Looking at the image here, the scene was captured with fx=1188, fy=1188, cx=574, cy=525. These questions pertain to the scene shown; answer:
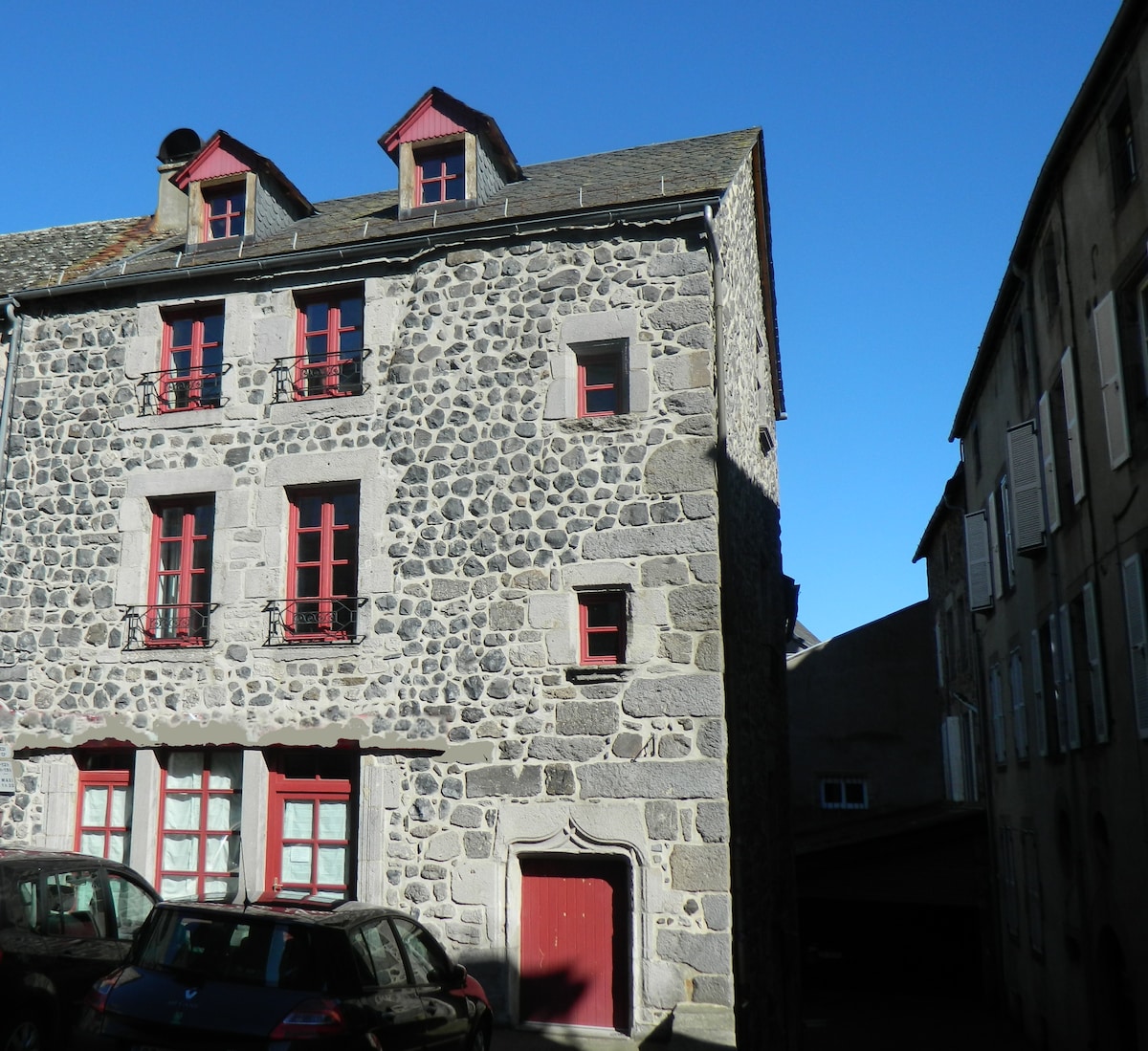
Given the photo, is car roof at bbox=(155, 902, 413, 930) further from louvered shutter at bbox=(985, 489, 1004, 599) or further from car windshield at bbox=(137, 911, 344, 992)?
louvered shutter at bbox=(985, 489, 1004, 599)

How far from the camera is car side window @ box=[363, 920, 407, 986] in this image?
682 centimetres

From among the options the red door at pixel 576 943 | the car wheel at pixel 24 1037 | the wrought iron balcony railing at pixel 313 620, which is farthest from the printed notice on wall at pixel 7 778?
the car wheel at pixel 24 1037

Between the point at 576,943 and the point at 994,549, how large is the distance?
9.07 metres

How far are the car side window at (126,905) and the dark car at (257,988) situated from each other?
1.60 metres

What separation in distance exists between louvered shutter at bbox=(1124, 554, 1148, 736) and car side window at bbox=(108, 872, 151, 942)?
7.60m

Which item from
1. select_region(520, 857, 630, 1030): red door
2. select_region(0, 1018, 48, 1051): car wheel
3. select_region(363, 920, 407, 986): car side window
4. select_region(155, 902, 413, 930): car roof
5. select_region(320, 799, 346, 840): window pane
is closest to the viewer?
select_region(155, 902, 413, 930): car roof

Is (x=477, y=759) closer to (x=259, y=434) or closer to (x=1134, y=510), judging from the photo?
(x=259, y=434)

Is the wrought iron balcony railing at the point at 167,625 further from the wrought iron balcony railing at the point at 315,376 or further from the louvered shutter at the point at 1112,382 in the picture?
the louvered shutter at the point at 1112,382

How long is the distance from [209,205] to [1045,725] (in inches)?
442

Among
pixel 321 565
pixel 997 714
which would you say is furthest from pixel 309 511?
pixel 997 714

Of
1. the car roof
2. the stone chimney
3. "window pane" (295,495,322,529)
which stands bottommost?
the car roof

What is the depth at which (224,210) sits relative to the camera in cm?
1363

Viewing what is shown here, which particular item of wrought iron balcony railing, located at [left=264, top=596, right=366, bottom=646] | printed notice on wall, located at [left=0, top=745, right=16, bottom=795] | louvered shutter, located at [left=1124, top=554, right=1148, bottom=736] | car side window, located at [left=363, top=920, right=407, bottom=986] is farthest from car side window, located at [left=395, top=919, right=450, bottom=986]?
printed notice on wall, located at [left=0, top=745, right=16, bottom=795]

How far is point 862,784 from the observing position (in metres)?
24.2
